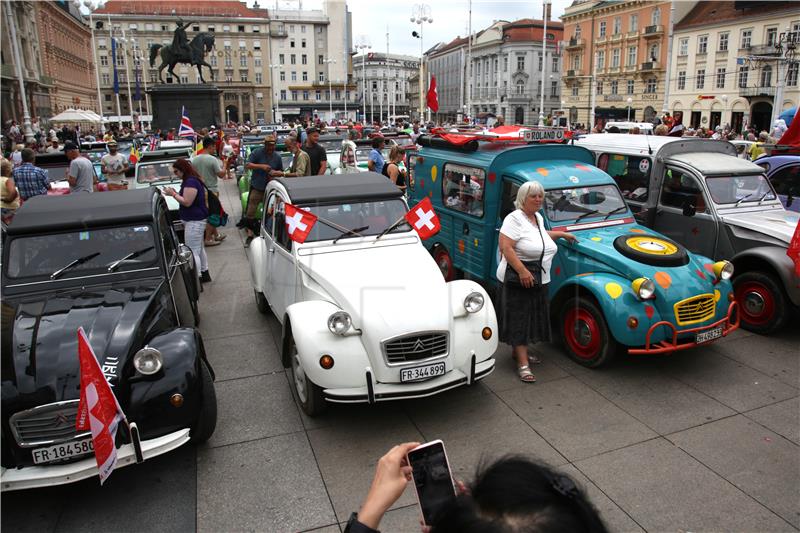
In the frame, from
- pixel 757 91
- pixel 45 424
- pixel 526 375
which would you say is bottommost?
pixel 526 375

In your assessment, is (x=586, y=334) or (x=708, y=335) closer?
(x=708, y=335)

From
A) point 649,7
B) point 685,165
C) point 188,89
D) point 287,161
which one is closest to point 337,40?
point 649,7

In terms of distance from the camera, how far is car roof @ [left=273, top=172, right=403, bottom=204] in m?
6.16

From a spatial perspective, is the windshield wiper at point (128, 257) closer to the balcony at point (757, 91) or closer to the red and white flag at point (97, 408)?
the red and white flag at point (97, 408)

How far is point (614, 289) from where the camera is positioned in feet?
18.3

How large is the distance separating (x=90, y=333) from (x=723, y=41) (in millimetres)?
58646

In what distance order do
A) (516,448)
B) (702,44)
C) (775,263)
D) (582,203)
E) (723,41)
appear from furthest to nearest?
(702,44) → (723,41) → (582,203) → (775,263) → (516,448)

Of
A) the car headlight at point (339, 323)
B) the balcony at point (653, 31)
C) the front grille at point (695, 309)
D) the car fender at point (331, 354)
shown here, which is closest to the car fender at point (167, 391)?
the car fender at point (331, 354)

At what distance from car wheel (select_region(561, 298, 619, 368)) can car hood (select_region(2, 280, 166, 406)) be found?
4116 mm

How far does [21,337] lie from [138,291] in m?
1.05

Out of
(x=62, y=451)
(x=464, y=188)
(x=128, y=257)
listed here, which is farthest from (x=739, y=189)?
(x=62, y=451)

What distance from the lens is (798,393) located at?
211 inches

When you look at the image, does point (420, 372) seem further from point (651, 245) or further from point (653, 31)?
point (653, 31)

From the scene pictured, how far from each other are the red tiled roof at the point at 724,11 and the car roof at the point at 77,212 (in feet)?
173
